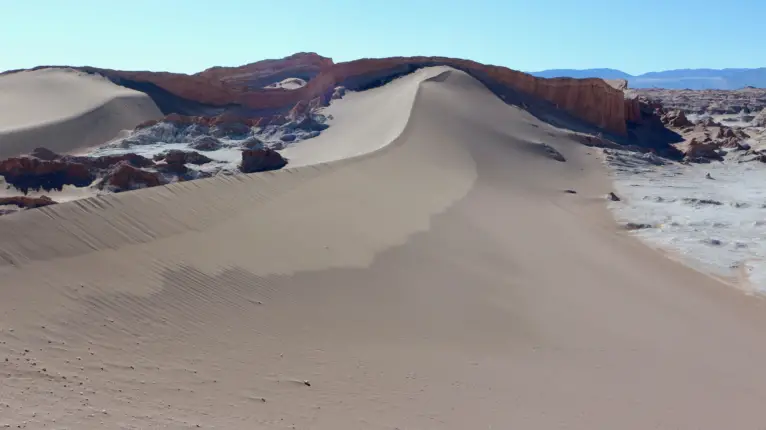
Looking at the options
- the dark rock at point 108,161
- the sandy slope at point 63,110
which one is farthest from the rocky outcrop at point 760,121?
the dark rock at point 108,161

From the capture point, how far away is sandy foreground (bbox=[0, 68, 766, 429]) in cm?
482

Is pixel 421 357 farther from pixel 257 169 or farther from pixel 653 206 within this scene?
pixel 653 206

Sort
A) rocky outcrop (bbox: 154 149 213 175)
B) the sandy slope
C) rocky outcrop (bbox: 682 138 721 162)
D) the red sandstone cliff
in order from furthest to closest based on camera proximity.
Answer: the red sandstone cliff, rocky outcrop (bbox: 682 138 721 162), the sandy slope, rocky outcrop (bbox: 154 149 213 175)

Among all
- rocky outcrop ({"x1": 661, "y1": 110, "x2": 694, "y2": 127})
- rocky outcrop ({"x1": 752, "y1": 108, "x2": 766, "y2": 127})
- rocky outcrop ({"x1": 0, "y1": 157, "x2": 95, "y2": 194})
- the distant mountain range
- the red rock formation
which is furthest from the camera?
the distant mountain range

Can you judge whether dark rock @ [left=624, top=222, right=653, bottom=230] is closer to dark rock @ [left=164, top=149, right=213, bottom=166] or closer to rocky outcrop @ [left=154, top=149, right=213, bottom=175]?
rocky outcrop @ [left=154, top=149, right=213, bottom=175]

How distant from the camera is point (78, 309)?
540cm

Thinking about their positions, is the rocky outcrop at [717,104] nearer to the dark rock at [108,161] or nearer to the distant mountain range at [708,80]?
the dark rock at [108,161]

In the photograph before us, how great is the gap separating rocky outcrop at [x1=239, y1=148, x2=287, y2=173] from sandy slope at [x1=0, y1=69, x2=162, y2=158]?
8.77 m

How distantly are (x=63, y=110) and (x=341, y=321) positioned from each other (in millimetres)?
21274

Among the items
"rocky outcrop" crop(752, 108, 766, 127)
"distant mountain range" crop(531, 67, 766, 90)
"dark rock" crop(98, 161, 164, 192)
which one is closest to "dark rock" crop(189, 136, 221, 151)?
"dark rock" crop(98, 161, 164, 192)

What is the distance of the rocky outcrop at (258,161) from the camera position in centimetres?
1544

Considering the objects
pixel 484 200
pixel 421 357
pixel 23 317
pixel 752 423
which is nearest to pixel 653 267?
pixel 484 200

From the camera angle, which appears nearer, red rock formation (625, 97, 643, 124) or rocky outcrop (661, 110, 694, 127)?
red rock formation (625, 97, 643, 124)

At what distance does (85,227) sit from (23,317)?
1.84 m
